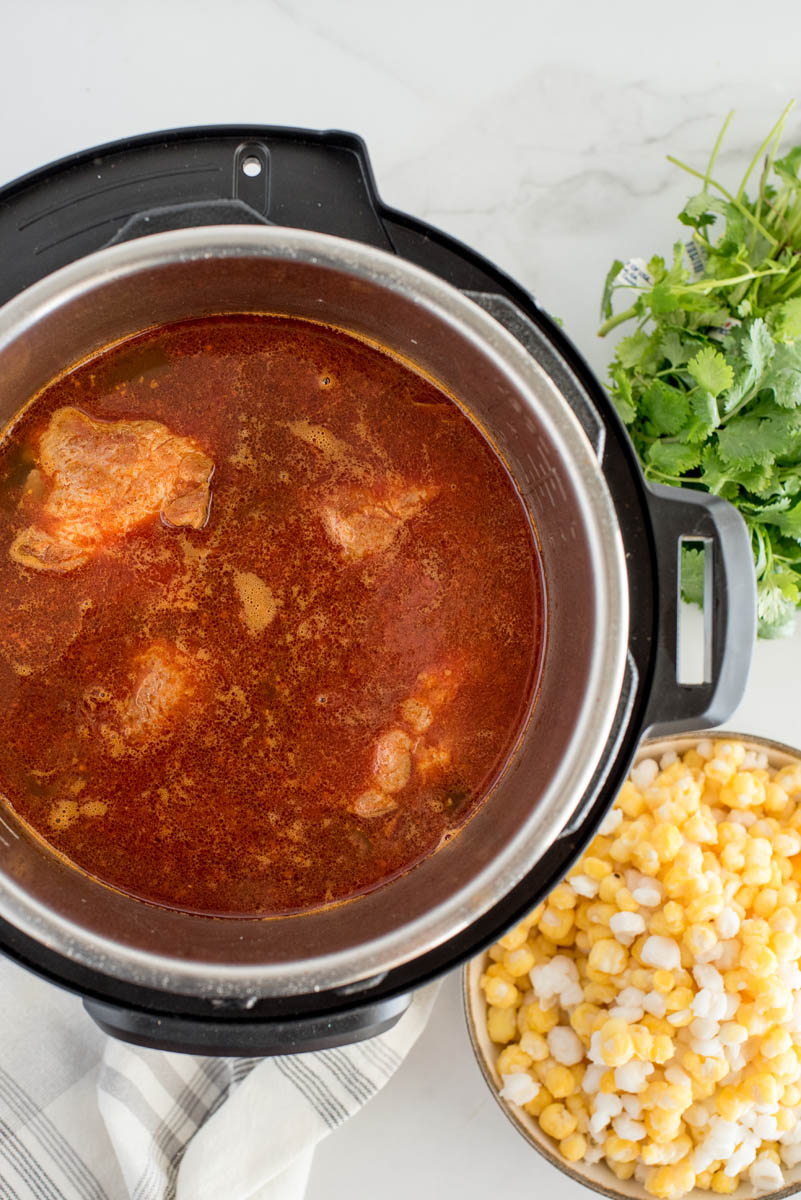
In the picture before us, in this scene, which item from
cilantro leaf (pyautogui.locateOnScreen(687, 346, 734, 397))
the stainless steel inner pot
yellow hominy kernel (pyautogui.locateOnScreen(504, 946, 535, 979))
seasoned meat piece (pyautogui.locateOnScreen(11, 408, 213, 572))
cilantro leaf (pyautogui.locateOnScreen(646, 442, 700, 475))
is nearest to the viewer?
the stainless steel inner pot

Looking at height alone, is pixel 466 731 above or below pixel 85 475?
below

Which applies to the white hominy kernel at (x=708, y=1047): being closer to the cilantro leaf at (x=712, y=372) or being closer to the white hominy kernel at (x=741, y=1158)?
the white hominy kernel at (x=741, y=1158)

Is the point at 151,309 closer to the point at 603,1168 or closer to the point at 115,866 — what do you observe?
the point at 115,866

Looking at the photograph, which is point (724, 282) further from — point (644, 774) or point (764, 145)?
point (644, 774)

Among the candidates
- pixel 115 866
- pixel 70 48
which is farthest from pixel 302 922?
pixel 70 48

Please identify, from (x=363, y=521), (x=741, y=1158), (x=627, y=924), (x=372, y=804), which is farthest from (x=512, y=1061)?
(x=363, y=521)

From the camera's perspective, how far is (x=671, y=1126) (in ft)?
6.34

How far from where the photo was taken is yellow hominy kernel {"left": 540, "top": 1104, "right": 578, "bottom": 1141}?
2.01 m

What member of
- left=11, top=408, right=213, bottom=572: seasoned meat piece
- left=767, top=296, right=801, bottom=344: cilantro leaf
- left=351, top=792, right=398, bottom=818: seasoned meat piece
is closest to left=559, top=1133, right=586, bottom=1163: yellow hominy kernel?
left=351, top=792, right=398, bottom=818: seasoned meat piece

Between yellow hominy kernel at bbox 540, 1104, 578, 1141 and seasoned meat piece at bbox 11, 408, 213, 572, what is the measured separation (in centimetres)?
136

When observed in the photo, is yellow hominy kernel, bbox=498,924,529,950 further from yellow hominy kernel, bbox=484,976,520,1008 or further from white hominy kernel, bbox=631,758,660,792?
white hominy kernel, bbox=631,758,660,792

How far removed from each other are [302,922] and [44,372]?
93 cm

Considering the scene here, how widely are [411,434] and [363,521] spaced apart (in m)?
0.16

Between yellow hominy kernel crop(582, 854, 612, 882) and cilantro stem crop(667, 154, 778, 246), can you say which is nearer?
cilantro stem crop(667, 154, 778, 246)
